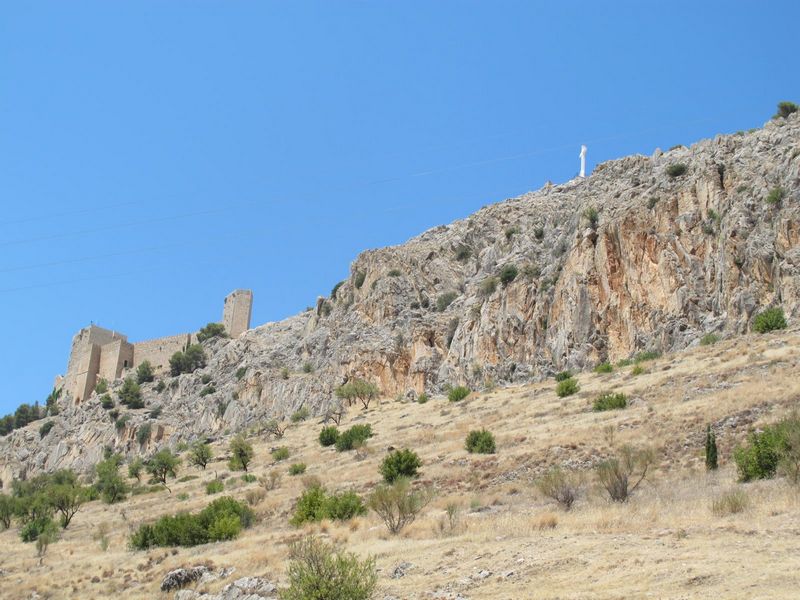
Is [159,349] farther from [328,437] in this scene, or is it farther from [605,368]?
[605,368]

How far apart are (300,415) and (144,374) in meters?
35.7

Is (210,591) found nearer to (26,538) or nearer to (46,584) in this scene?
(46,584)

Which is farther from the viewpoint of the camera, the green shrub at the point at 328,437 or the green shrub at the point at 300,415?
the green shrub at the point at 300,415

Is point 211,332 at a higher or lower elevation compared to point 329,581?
higher

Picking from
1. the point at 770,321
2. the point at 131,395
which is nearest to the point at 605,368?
the point at 770,321

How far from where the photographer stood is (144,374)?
80.9 m

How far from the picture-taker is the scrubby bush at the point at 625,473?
14.8 metres

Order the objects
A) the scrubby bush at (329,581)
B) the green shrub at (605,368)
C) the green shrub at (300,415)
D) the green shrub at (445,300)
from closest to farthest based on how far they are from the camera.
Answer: the scrubby bush at (329,581) < the green shrub at (605,368) < the green shrub at (300,415) < the green shrub at (445,300)

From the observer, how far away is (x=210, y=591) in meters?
13.9

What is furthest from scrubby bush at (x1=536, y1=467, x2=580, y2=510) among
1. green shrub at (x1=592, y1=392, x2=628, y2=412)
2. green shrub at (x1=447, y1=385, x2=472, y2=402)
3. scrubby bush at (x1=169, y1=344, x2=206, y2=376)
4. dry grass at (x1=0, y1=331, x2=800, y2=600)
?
scrubby bush at (x1=169, y1=344, x2=206, y2=376)

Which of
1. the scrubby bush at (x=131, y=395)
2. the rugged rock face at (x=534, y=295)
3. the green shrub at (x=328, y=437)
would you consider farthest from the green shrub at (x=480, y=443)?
the scrubby bush at (x=131, y=395)

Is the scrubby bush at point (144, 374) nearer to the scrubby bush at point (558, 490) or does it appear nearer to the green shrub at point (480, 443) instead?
the green shrub at point (480, 443)

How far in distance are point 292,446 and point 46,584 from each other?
21.0 metres

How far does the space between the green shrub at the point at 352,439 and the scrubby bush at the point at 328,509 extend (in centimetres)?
1212
